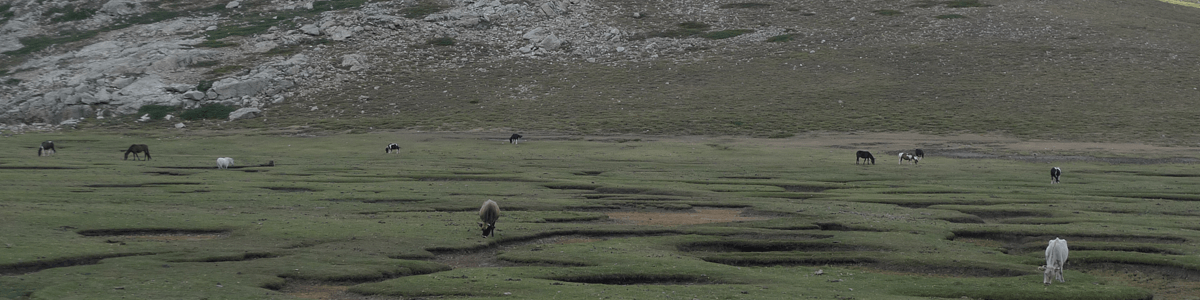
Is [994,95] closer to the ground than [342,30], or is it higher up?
closer to the ground

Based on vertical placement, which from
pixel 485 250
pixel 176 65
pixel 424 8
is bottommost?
pixel 485 250

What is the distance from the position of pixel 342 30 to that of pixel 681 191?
7844cm

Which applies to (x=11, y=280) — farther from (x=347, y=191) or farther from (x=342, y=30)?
(x=342, y=30)

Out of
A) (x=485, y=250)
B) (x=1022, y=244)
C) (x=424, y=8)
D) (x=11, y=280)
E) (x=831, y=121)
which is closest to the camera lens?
(x=11, y=280)

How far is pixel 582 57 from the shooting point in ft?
333

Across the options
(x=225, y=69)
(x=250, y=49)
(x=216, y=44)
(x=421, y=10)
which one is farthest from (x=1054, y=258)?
(x=421, y=10)

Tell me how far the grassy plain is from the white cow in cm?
40

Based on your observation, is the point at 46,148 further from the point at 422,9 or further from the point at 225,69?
the point at 422,9

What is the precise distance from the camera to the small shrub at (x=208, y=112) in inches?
3342

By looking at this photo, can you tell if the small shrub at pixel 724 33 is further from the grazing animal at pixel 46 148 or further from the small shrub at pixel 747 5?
the grazing animal at pixel 46 148

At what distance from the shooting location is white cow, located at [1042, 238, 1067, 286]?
57.9 feet

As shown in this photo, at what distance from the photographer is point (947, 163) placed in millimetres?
51812

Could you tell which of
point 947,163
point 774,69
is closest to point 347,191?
point 947,163

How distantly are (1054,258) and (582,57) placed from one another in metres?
85.3
